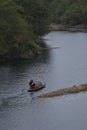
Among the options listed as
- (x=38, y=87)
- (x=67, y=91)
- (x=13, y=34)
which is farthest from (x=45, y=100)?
(x=13, y=34)

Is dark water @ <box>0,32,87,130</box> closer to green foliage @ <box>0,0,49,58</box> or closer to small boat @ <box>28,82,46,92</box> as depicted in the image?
small boat @ <box>28,82,46,92</box>

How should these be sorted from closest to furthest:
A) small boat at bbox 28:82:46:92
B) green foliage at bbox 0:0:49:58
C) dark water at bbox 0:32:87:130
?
dark water at bbox 0:32:87:130 < small boat at bbox 28:82:46:92 < green foliage at bbox 0:0:49:58

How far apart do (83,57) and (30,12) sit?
3200 centimetres

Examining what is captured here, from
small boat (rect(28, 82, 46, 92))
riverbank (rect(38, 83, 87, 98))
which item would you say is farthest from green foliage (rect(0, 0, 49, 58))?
riverbank (rect(38, 83, 87, 98))

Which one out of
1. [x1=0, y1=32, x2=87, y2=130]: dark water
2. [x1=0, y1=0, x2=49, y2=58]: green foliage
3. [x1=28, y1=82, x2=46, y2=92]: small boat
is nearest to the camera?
[x1=0, y1=32, x2=87, y2=130]: dark water

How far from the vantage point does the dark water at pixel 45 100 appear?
2729 inches

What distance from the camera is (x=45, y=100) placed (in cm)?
8119

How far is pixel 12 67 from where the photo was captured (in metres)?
114

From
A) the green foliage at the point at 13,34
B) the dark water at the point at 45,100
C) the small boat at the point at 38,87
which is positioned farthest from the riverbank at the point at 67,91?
the green foliage at the point at 13,34

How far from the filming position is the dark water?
227 feet

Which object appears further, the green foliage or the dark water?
the green foliage

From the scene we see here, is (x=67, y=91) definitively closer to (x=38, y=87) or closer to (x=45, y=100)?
(x=38, y=87)

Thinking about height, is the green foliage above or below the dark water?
above

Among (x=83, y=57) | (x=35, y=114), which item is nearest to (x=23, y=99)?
(x=35, y=114)
